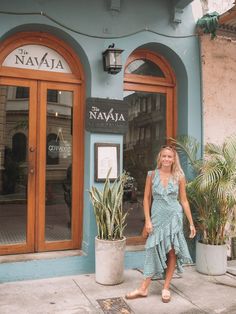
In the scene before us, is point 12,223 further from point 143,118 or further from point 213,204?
point 213,204

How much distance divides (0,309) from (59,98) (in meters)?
2.91

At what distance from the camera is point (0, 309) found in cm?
432

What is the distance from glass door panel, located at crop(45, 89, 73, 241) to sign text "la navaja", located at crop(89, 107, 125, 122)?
0.39m

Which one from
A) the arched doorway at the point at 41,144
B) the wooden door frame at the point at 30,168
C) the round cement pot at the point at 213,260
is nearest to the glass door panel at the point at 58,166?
the arched doorway at the point at 41,144

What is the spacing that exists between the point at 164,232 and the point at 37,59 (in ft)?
9.76

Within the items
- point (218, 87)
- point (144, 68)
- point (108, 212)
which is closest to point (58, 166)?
point (108, 212)

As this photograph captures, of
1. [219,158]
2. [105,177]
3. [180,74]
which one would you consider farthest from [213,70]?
[105,177]

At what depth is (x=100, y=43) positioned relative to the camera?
5750mm

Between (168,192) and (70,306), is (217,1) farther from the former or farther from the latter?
(70,306)

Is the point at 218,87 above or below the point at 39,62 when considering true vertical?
below

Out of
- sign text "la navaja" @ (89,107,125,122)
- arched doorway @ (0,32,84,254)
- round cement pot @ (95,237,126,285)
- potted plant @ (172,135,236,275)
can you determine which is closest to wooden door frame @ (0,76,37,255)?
arched doorway @ (0,32,84,254)

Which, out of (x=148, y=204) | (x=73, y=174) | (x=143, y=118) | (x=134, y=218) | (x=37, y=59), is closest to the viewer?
(x=148, y=204)

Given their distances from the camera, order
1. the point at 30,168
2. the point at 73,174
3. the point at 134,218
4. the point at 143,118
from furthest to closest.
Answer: the point at 143,118 < the point at 134,218 < the point at 73,174 < the point at 30,168

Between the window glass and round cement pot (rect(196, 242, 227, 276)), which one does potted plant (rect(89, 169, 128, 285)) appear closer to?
round cement pot (rect(196, 242, 227, 276))
